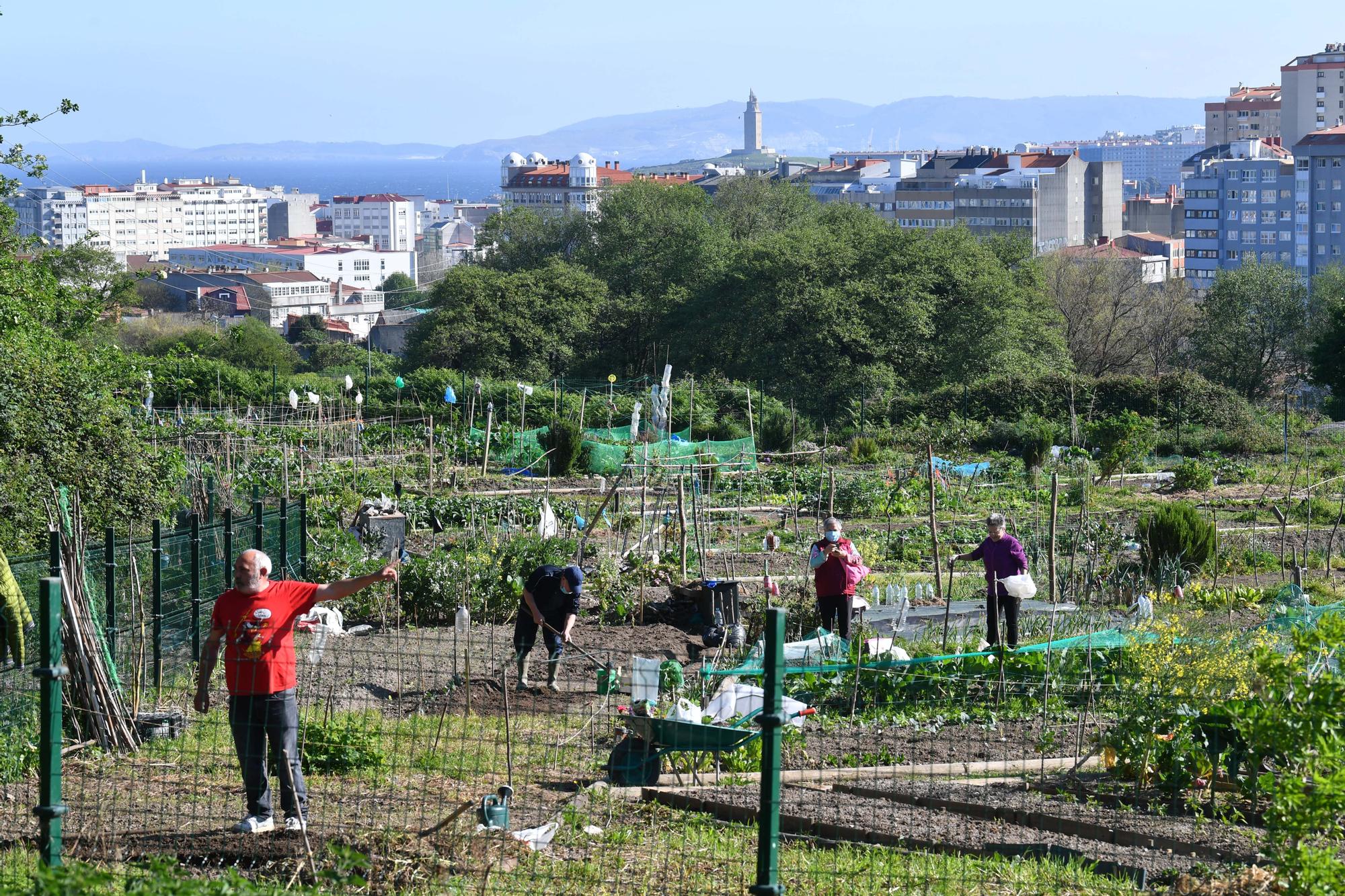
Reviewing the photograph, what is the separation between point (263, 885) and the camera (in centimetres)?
445

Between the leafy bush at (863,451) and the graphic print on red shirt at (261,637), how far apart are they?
15.8 metres

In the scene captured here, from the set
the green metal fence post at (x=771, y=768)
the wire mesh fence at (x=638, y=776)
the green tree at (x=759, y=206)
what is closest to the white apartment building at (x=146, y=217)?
the green tree at (x=759, y=206)

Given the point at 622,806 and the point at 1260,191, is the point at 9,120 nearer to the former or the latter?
the point at 622,806

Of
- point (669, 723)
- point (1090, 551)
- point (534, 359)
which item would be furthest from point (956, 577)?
point (534, 359)

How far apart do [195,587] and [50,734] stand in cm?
435

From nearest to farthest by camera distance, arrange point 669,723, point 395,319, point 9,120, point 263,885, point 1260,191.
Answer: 1. point 263,885
2. point 669,723
3. point 9,120
4. point 395,319
5. point 1260,191

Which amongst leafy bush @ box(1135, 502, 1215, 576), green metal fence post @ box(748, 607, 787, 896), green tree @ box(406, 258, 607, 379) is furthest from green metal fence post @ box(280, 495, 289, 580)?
green tree @ box(406, 258, 607, 379)

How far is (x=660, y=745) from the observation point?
20.4 ft

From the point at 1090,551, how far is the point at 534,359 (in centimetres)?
2418

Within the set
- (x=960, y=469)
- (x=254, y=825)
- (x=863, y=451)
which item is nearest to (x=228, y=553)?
(x=254, y=825)

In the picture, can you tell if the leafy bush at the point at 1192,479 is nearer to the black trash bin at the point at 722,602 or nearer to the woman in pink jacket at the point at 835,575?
the black trash bin at the point at 722,602

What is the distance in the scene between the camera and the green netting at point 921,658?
7.64 meters

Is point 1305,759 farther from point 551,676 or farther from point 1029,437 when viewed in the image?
point 1029,437

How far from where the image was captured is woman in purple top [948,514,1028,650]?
9.33 meters
